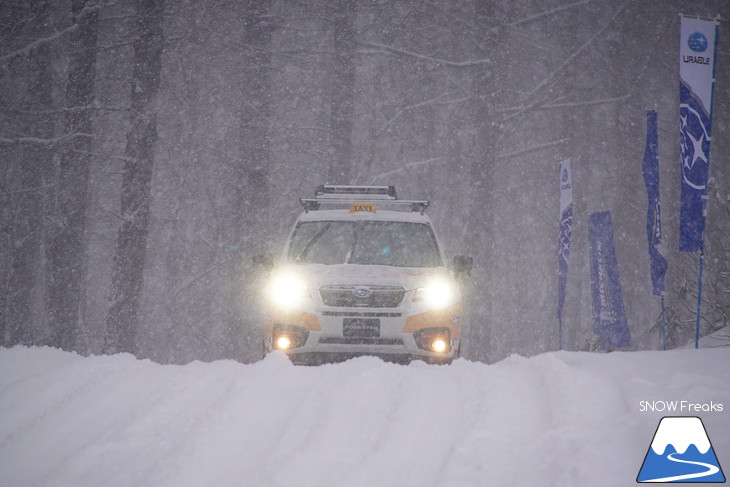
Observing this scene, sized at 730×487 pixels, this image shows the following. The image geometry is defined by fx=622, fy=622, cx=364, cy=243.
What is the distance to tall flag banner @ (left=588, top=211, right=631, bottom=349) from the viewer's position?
37.2 ft

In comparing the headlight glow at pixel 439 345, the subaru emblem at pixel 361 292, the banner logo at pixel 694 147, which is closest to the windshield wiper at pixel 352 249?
the subaru emblem at pixel 361 292

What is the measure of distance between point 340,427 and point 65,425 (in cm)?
212

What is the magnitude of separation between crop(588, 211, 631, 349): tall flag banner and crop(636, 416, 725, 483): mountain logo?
25.5ft

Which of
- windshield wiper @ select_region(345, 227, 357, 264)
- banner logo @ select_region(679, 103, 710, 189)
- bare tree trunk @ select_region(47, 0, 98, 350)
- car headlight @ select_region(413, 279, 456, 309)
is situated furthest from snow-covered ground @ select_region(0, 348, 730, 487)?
bare tree trunk @ select_region(47, 0, 98, 350)

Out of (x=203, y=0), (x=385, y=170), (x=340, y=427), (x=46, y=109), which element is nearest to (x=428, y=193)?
(x=385, y=170)

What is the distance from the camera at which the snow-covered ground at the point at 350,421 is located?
391 centimetres

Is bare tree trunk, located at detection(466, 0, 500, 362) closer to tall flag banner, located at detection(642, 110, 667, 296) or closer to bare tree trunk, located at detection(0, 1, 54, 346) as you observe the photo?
tall flag banner, located at detection(642, 110, 667, 296)

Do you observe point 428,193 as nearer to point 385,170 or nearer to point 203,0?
point 385,170

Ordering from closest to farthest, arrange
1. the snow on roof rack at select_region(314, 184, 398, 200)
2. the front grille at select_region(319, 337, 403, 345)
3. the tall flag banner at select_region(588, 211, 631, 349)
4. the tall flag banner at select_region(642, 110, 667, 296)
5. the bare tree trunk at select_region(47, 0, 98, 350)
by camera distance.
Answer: the front grille at select_region(319, 337, 403, 345) < the snow on roof rack at select_region(314, 184, 398, 200) < the tall flag banner at select_region(642, 110, 667, 296) < the tall flag banner at select_region(588, 211, 631, 349) < the bare tree trunk at select_region(47, 0, 98, 350)

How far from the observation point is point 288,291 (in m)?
7.11

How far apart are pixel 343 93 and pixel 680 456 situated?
11.9 m

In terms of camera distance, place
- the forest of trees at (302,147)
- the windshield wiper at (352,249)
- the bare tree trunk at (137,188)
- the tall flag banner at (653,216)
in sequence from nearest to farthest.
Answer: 1. the windshield wiper at (352,249)
2. the tall flag banner at (653,216)
3. the bare tree trunk at (137,188)
4. the forest of trees at (302,147)

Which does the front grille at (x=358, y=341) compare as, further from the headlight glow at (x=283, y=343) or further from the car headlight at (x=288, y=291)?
the car headlight at (x=288, y=291)

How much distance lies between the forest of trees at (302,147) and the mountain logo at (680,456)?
7862mm
